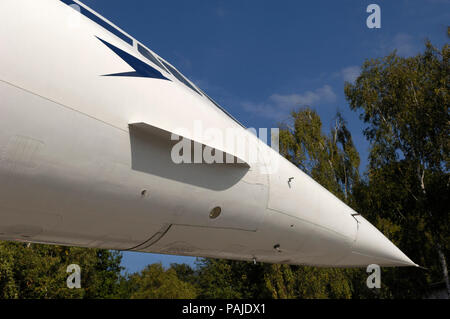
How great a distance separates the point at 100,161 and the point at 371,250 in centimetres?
526

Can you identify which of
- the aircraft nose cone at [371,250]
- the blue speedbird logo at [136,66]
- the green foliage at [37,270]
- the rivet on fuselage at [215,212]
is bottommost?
the green foliage at [37,270]

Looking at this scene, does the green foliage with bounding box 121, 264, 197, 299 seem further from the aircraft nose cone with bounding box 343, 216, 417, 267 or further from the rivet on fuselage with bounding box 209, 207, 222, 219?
the rivet on fuselage with bounding box 209, 207, 222, 219

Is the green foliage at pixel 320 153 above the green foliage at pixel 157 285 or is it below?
above

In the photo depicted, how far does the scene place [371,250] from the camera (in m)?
6.77

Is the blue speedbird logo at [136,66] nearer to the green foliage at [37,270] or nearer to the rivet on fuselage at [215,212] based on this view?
the rivet on fuselage at [215,212]

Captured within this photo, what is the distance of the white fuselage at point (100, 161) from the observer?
274cm

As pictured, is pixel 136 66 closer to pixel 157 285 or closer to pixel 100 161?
pixel 100 161

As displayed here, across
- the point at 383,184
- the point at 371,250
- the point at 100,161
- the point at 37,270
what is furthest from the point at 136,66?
the point at 383,184

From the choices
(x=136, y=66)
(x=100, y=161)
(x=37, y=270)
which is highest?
(x=136, y=66)

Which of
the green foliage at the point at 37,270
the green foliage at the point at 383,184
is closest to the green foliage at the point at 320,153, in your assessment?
the green foliage at the point at 383,184

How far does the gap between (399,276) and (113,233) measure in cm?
2478

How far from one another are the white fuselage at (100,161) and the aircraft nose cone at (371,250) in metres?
2.05

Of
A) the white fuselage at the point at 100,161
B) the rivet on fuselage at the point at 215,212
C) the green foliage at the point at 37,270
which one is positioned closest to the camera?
the white fuselage at the point at 100,161

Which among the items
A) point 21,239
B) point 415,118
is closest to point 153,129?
point 21,239
